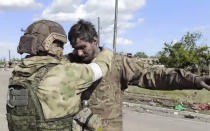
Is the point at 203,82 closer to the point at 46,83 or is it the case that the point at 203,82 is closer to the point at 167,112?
the point at 46,83

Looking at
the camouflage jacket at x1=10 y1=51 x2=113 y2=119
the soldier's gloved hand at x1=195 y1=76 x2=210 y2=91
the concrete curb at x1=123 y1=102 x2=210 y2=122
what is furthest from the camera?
the concrete curb at x1=123 y1=102 x2=210 y2=122

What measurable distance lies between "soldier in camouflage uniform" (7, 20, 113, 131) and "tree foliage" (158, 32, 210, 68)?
2856 cm

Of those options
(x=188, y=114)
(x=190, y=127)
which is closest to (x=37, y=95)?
(x=190, y=127)

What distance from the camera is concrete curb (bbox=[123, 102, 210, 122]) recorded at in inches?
440

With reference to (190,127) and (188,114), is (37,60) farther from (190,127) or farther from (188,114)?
(188,114)

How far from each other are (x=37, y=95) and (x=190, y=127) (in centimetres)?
800

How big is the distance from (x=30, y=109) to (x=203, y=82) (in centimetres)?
117

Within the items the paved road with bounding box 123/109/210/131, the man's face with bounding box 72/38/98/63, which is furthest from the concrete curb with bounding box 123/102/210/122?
the man's face with bounding box 72/38/98/63

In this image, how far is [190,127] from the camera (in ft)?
32.0

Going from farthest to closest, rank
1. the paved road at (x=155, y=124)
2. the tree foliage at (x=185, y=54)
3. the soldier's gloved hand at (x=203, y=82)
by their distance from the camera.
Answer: the tree foliage at (x=185, y=54), the paved road at (x=155, y=124), the soldier's gloved hand at (x=203, y=82)

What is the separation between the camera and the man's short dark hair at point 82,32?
308 cm

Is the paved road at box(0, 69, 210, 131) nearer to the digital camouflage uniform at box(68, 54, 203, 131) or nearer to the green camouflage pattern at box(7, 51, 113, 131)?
the digital camouflage uniform at box(68, 54, 203, 131)

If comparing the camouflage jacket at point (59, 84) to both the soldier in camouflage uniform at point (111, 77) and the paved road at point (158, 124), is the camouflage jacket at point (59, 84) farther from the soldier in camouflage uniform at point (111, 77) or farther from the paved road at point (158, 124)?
the paved road at point (158, 124)

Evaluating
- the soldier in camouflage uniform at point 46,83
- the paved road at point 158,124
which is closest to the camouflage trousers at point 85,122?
the soldier in camouflage uniform at point 46,83
